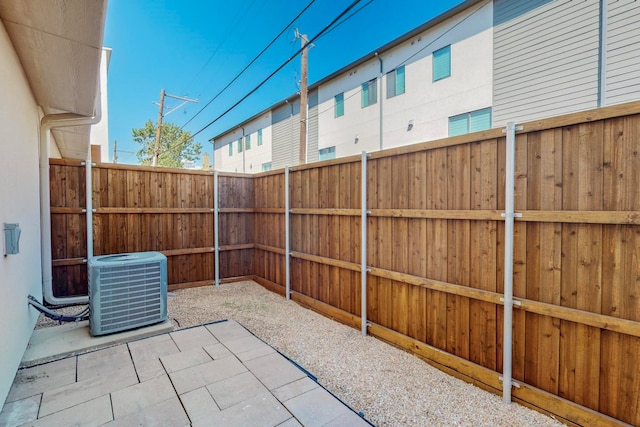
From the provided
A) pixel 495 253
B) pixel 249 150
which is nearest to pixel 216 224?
pixel 495 253

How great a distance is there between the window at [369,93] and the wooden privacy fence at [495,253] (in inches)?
225

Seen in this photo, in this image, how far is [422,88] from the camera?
786 centimetres

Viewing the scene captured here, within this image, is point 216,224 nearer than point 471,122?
Yes

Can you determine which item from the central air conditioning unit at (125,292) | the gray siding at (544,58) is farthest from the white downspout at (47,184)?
the gray siding at (544,58)

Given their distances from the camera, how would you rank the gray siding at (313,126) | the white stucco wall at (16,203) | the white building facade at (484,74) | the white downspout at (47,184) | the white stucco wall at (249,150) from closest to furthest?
1. the white stucco wall at (16,203)
2. the white downspout at (47,184)
3. the white building facade at (484,74)
4. the gray siding at (313,126)
5. the white stucco wall at (249,150)

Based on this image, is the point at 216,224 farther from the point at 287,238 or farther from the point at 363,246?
the point at 363,246

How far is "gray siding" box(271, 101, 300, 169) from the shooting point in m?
12.0

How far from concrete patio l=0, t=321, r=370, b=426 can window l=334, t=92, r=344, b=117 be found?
8.66m

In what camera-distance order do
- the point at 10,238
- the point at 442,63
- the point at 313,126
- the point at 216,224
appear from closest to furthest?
the point at 10,238 < the point at 216,224 < the point at 442,63 < the point at 313,126

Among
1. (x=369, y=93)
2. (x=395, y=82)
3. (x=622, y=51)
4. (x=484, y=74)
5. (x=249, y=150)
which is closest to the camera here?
(x=622, y=51)

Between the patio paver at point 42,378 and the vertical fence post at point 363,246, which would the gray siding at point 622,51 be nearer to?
the vertical fence post at point 363,246

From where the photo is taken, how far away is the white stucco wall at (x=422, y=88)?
6.79 meters

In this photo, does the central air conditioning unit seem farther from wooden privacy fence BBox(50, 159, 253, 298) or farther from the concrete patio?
wooden privacy fence BBox(50, 159, 253, 298)

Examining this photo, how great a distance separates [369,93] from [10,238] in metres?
8.74
